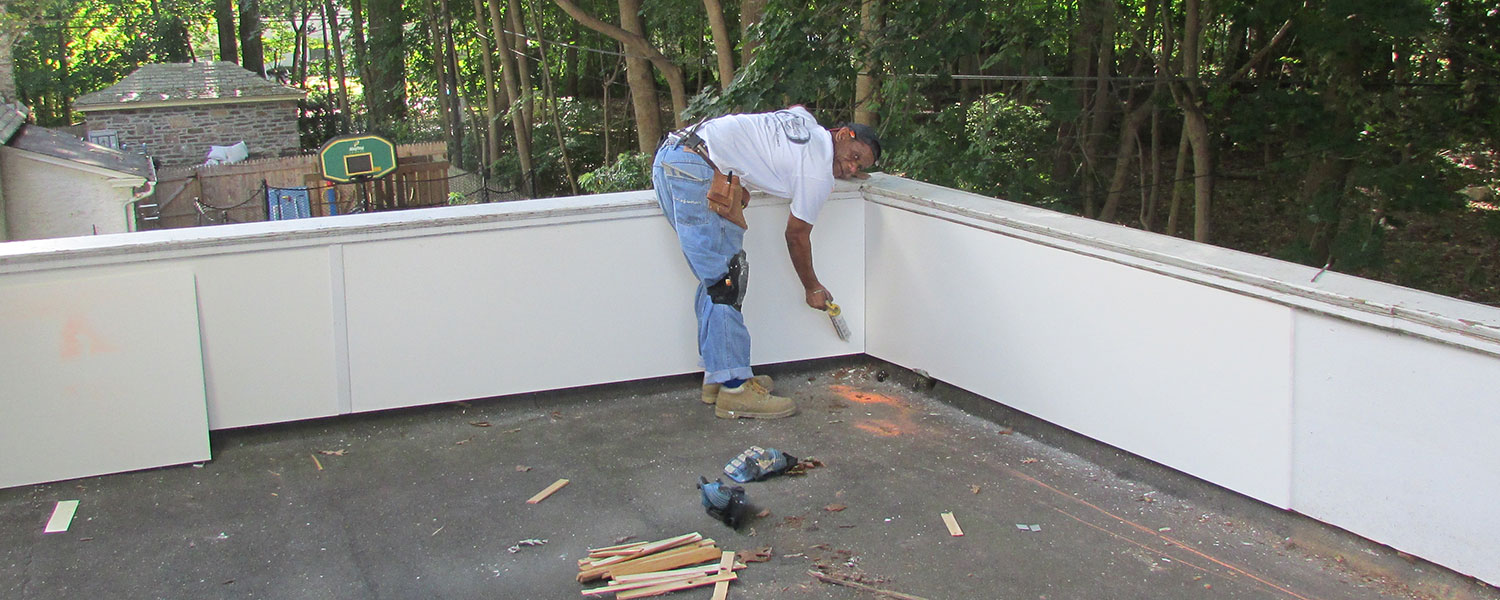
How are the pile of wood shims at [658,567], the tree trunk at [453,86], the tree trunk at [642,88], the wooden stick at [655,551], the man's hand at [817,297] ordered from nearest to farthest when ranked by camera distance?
the pile of wood shims at [658,567]
the wooden stick at [655,551]
the man's hand at [817,297]
the tree trunk at [642,88]
the tree trunk at [453,86]

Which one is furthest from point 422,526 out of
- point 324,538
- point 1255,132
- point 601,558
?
point 1255,132

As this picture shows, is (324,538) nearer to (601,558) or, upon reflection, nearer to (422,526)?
(422,526)

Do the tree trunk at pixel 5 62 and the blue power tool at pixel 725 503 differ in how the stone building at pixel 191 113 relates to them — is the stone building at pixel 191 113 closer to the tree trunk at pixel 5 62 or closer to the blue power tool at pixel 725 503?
the tree trunk at pixel 5 62

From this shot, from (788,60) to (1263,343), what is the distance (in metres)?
4.49

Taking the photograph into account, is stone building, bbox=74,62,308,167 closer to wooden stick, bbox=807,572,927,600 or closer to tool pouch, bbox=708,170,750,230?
tool pouch, bbox=708,170,750,230

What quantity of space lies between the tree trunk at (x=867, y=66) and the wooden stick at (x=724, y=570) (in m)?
5.15

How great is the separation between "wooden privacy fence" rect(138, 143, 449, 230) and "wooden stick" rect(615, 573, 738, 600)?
23.9 meters

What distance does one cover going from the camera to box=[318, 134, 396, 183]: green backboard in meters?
23.9

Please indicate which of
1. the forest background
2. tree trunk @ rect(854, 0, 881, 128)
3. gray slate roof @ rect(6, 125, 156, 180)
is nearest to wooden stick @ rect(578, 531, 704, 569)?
the forest background

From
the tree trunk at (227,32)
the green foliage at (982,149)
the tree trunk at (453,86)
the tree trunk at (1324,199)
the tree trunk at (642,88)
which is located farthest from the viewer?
the tree trunk at (227,32)

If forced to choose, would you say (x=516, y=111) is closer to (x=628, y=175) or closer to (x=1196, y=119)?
(x=628, y=175)

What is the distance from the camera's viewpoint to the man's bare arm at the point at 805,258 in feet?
16.5

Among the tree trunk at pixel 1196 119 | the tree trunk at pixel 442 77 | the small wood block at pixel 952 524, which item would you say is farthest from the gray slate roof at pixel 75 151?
the small wood block at pixel 952 524

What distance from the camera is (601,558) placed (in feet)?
12.2
